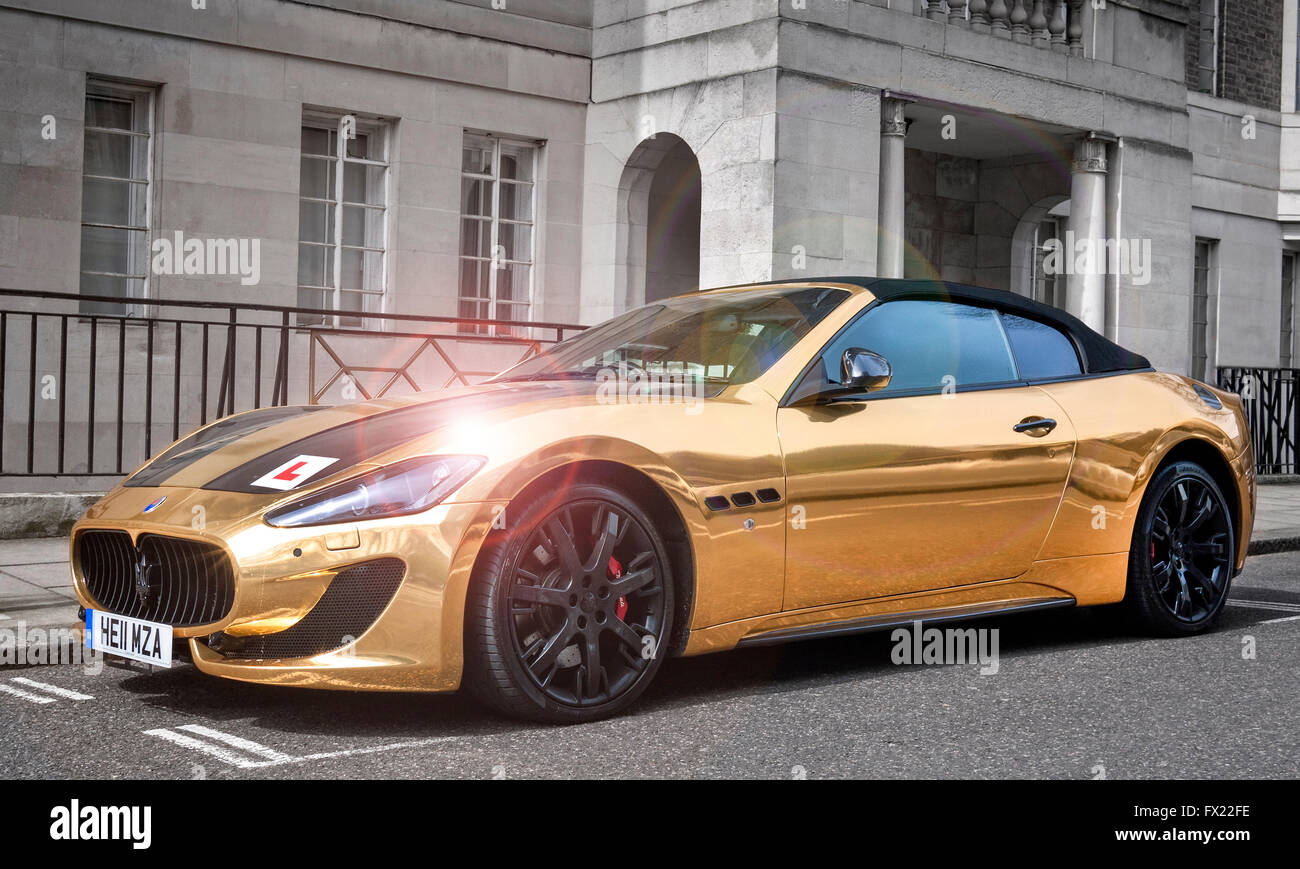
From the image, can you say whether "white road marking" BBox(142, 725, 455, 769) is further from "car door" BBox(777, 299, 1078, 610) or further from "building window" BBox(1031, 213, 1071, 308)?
"building window" BBox(1031, 213, 1071, 308)

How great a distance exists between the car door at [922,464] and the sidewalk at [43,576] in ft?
9.75

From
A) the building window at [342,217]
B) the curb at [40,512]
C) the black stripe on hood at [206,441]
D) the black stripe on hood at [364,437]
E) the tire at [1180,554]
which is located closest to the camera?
the black stripe on hood at [364,437]

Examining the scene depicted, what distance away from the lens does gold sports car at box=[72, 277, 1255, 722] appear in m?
4.49

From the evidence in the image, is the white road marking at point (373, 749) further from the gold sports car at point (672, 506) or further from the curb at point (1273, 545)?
the curb at point (1273, 545)

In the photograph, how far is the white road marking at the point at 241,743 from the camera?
436cm

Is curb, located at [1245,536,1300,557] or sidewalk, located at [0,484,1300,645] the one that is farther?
curb, located at [1245,536,1300,557]

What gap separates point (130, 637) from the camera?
15.6ft

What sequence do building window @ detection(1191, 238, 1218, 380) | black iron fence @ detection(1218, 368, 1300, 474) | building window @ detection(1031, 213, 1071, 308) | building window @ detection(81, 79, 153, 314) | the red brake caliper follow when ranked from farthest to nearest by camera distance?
building window @ detection(1191, 238, 1218, 380), building window @ detection(1031, 213, 1071, 308), black iron fence @ detection(1218, 368, 1300, 474), building window @ detection(81, 79, 153, 314), the red brake caliper

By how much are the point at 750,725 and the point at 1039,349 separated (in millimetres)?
2498

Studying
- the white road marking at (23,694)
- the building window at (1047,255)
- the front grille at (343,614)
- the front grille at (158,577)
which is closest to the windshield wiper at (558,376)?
the front grille at (343,614)

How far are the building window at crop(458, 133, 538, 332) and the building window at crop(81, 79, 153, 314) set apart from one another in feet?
10.4

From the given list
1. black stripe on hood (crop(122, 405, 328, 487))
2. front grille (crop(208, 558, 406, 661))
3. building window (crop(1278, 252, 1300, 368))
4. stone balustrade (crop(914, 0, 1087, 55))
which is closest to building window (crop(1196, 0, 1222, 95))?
building window (crop(1278, 252, 1300, 368))

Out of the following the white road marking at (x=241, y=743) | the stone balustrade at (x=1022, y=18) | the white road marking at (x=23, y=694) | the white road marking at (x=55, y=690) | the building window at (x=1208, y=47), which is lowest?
the white road marking at (x=23, y=694)

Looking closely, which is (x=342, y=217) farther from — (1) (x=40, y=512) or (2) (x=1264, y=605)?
(2) (x=1264, y=605)
